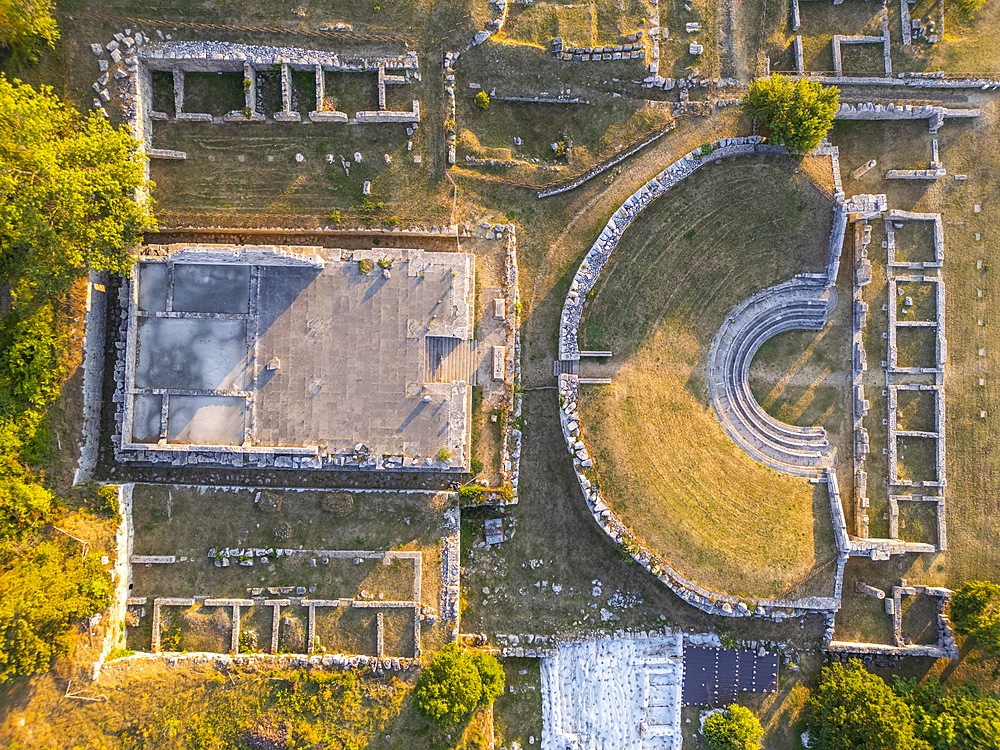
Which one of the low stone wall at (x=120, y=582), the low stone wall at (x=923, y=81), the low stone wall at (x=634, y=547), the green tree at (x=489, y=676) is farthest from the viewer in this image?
the low stone wall at (x=923, y=81)

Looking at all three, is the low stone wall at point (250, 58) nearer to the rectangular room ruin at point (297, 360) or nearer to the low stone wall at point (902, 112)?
the rectangular room ruin at point (297, 360)

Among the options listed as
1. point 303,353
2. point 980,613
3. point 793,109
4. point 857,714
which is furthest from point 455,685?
point 793,109

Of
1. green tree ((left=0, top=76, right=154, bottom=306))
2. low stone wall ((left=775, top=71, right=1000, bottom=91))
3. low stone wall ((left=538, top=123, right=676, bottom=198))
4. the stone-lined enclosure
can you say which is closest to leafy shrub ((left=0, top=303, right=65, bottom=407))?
green tree ((left=0, top=76, right=154, bottom=306))

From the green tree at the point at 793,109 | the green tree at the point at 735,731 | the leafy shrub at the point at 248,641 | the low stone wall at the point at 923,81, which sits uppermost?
the low stone wall at the point at 923,81

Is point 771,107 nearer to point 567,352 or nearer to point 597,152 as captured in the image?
point 597,152

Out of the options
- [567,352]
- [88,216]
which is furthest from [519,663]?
[88,216]

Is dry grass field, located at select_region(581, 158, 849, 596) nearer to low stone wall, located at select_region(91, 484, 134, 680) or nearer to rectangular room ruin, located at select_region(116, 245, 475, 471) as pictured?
rectangular room ruin, located at select_region(116, 245, 475, 471)

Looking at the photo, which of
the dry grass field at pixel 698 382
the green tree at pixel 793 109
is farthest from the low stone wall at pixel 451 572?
the green tree at pixel 793 109
